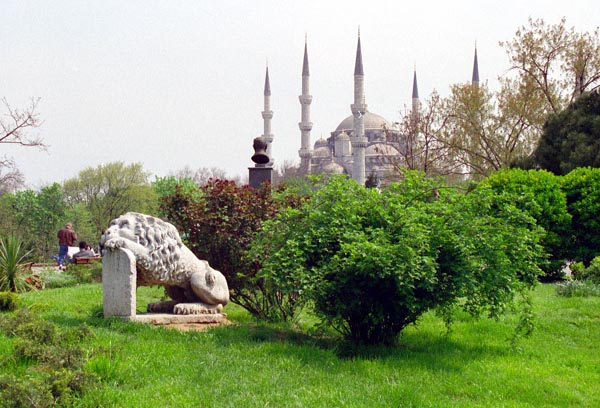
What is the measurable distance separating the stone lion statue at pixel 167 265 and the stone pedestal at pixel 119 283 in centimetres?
10

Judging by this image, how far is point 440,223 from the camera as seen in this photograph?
563 cm

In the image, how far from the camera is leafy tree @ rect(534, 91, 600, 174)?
16.8 metres

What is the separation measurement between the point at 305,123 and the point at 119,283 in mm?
56289

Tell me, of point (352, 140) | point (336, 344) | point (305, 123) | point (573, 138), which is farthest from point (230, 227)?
point (305, 123)

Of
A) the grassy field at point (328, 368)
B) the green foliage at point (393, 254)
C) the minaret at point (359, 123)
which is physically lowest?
the grassy field at point (328, 368)

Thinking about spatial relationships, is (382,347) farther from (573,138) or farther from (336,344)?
(573,138)

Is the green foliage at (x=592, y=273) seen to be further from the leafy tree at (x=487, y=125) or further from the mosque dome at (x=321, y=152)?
the mosque dome at (x=321, y=152)

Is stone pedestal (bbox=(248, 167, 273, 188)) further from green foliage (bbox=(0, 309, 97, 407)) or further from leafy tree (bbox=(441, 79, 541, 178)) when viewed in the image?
leafy tree (bbox=(441, 79, 541, 178))

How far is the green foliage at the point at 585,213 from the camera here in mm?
12133

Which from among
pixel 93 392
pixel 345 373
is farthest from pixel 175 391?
pixel 345 373

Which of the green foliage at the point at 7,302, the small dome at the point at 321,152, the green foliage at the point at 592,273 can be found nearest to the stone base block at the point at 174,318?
the green foliage at the point at 7,302

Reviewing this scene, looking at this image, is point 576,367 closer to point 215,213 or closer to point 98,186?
point 215,213

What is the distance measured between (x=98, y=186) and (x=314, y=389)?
39393 millimetres

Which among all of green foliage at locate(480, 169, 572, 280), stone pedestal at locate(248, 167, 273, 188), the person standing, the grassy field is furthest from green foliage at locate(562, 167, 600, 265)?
the person standing
